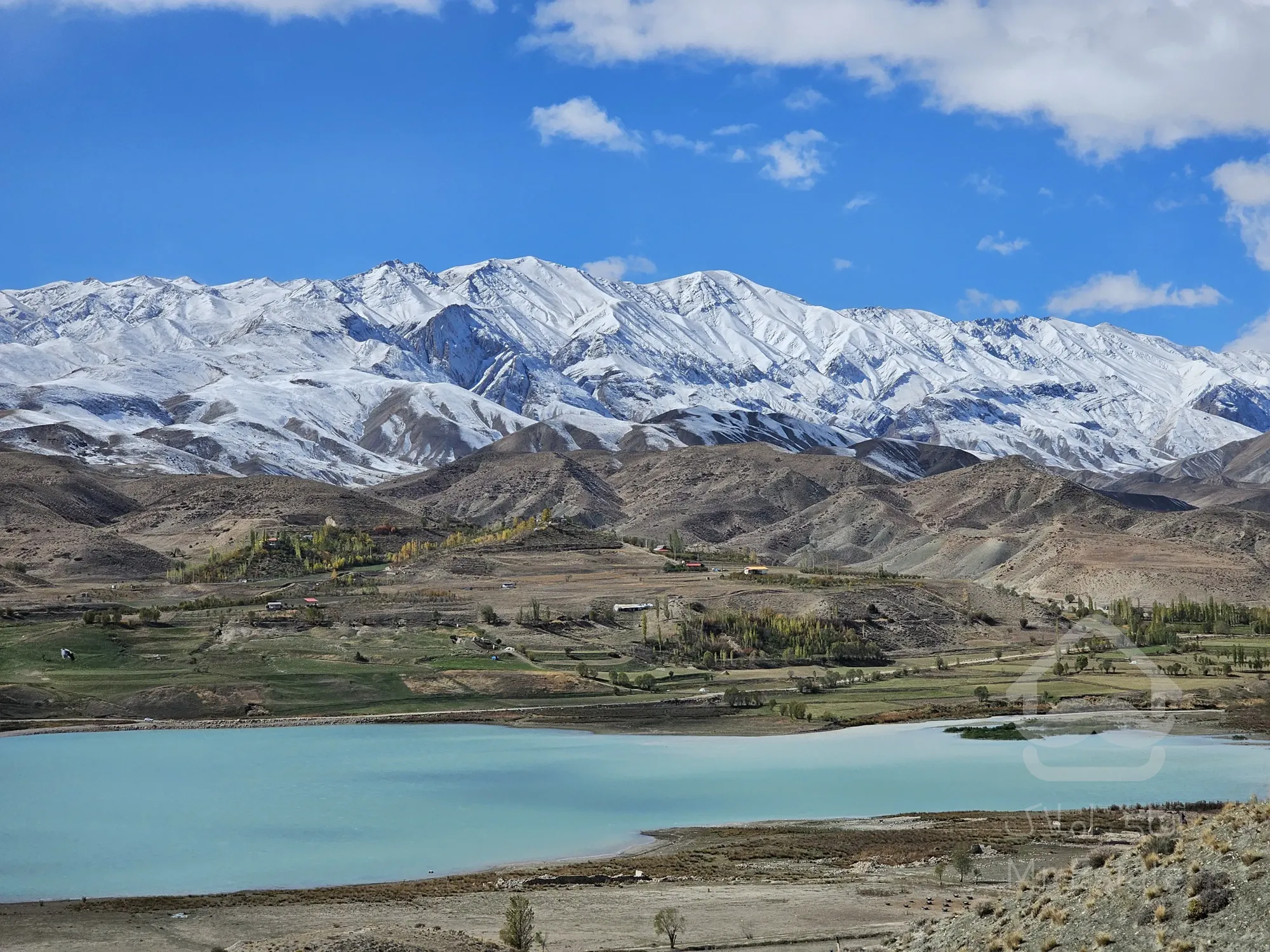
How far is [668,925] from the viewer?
27.7 meters

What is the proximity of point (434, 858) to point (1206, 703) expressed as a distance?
49.1 meters

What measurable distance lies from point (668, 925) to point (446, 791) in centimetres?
2794

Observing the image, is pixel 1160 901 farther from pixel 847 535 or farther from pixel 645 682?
pixel 847 535

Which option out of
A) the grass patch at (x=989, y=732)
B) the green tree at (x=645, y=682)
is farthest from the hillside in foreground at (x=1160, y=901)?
the green tree at (x=645, y=682)

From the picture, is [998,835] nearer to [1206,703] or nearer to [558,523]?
[1206,703]

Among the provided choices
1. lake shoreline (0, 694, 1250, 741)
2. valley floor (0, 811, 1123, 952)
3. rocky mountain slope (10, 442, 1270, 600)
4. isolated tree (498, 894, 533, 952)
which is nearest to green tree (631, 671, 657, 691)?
lake shoreline (0, 694, 1250, 741)

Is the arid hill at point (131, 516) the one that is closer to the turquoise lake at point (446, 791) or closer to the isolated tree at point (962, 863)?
the turquoise lake at point (446, 791)

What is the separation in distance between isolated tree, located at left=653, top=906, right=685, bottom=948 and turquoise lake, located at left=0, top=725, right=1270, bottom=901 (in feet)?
41.2

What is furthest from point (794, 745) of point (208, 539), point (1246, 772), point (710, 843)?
point (208, 539)

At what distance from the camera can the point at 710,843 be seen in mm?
42344

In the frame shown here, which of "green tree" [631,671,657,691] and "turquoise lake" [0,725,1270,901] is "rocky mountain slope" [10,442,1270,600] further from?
"turquoise lake" [0,725,1270,901]

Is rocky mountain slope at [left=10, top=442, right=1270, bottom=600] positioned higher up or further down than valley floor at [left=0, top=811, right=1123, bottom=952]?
higher up

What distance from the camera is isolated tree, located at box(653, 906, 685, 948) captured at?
27.5 metres

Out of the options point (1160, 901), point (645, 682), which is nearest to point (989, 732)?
point (645, 682)
